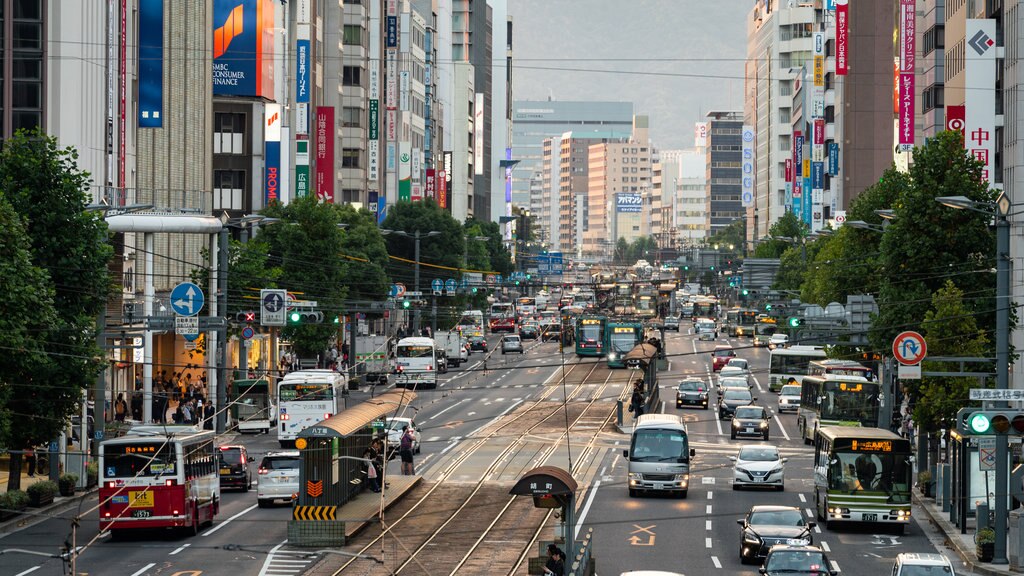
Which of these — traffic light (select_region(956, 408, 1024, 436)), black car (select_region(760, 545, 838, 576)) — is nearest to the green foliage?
traffic light (select_region(956, 408, 1024, 436))

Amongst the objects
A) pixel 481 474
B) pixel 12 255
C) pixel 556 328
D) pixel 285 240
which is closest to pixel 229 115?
pixel 285 240

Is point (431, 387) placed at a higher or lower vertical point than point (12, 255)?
lower

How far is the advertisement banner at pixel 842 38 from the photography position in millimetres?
134750

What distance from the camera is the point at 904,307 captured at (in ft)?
191

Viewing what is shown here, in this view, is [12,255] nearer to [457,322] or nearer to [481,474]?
[481,474]

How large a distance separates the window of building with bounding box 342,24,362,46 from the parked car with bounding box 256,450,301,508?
9981 centimetres

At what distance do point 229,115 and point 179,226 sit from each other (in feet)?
141

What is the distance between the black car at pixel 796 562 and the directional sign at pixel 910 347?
43.5 feet

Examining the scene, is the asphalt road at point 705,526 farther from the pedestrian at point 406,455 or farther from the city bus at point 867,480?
the pedestrian at point 406,455

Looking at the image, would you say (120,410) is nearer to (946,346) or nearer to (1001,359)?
(946,346)

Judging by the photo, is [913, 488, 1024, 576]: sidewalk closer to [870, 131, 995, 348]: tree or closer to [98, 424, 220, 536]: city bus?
[870, 131, 995, 348]: tree

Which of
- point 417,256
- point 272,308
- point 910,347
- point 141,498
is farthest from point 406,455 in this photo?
point 417,256

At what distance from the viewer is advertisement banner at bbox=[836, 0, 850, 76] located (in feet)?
442

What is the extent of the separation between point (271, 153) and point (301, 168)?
22.0ft
